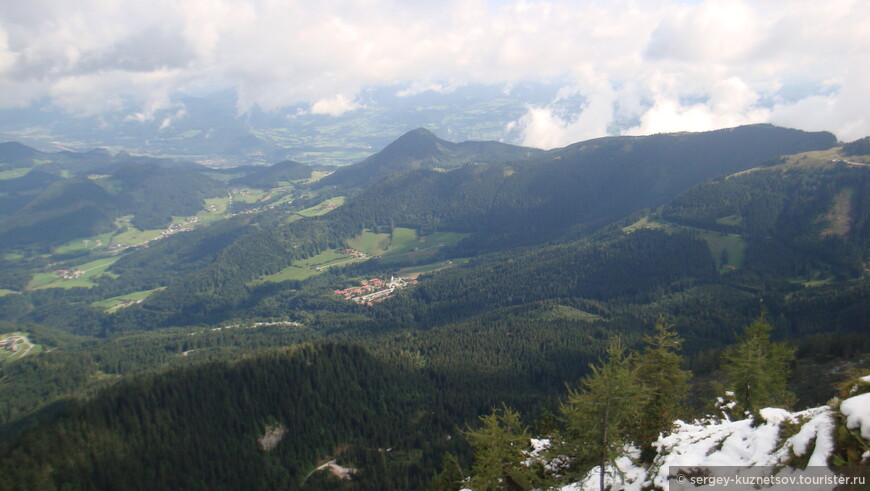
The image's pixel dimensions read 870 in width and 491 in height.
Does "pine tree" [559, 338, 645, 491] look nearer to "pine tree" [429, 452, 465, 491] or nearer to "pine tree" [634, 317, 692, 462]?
"pine tree" [634, 317, 692, 462]

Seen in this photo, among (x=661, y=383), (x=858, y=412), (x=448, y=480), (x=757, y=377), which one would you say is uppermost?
(x=858, y=412)

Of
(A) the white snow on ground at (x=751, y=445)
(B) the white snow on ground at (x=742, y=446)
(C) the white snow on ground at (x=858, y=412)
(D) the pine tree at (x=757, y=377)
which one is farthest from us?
(D) the pine tree at (x=757, y=377)

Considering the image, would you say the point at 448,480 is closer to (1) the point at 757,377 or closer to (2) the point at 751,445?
(2) the point at 751,445

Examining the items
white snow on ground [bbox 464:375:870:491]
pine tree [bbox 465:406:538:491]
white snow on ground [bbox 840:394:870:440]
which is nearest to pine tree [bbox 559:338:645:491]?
white snow on ground [bbox 464:375:870:491]

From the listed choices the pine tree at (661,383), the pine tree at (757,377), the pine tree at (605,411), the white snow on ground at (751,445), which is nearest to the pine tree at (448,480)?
the white snow on ground at (751,445)

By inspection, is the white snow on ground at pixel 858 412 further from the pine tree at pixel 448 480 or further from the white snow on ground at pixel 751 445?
the pine tree at pixel 448 480

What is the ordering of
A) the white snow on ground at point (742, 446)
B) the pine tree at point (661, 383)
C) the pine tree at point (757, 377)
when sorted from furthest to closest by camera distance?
the pine tree at point (757, 377)
the pine tree at point (661, 383)
the white snow on ground at point (742, 446)

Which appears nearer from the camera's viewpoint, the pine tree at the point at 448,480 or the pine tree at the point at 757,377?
the pine tree at the point at 448,480

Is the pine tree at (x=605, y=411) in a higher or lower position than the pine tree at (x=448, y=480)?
higher

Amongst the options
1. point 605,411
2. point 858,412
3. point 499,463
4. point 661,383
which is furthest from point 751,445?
point 661,383

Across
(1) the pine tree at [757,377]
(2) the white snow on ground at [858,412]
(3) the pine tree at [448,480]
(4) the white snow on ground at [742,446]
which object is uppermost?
(2) the white snow on ground at [858,412]
